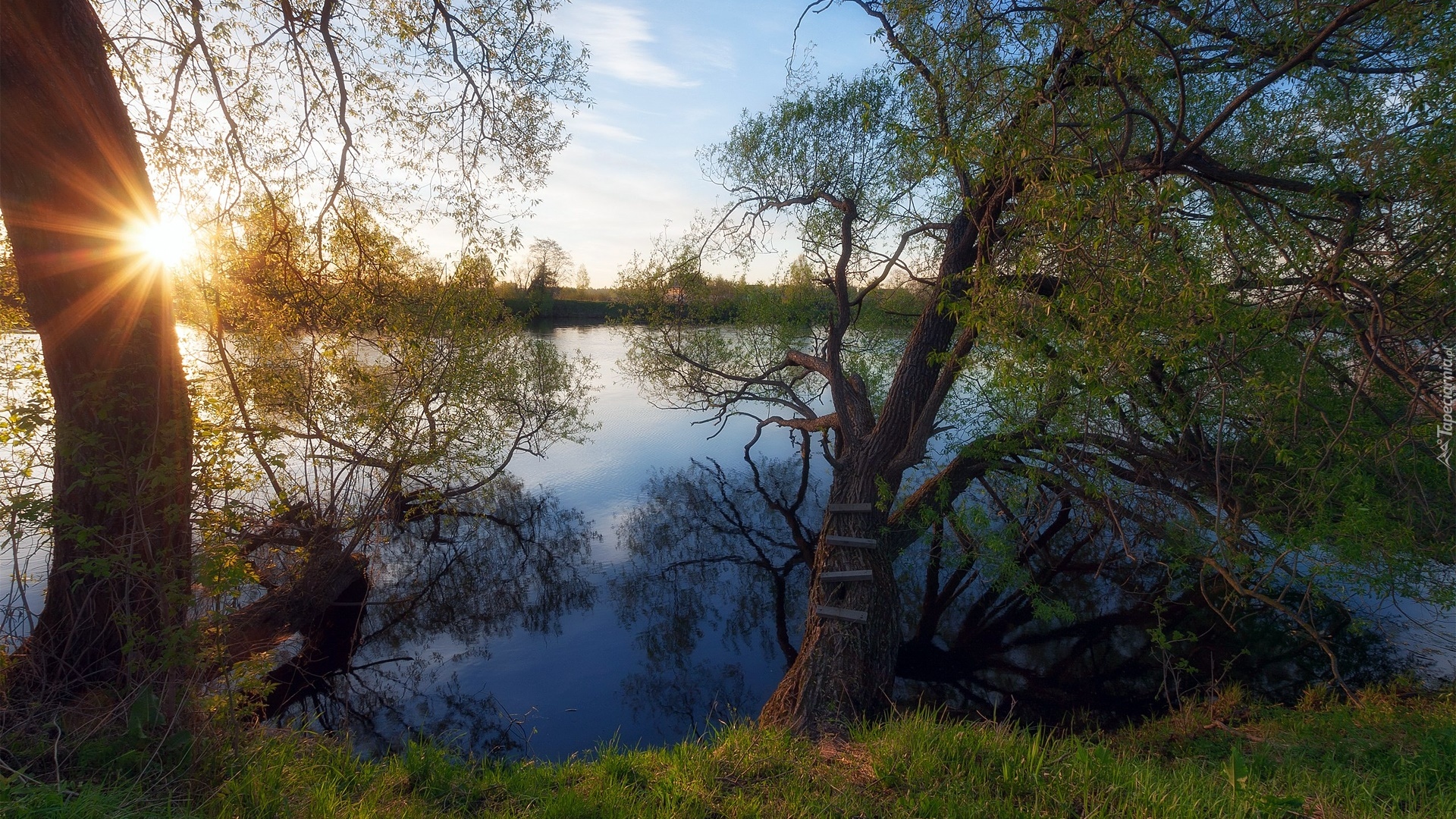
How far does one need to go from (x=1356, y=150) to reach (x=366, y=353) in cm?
1073

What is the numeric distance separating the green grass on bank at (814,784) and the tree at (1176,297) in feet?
5.14

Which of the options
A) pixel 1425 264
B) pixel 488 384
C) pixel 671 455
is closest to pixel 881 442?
pixel 1425 264

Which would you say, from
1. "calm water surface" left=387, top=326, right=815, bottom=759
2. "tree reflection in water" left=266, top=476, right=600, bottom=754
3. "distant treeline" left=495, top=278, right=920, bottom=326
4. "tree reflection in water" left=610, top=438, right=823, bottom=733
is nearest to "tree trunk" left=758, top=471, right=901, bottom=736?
"tree reflection in water" left=610, top=438, right=823, bottom=733

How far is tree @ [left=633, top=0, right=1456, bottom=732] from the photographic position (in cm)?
404

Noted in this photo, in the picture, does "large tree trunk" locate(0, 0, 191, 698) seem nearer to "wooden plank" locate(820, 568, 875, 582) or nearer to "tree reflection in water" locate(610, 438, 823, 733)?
"tree reflection in water" locate(610, 438, 823, 733)

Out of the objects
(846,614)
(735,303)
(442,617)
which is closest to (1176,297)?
(846,614)

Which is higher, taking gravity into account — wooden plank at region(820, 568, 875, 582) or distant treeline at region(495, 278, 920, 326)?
distant treeline at region(495, 278, 920, 326)

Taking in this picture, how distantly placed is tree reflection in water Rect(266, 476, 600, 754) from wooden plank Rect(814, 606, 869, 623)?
3.47 metres

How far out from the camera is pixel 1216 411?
5.95 meters

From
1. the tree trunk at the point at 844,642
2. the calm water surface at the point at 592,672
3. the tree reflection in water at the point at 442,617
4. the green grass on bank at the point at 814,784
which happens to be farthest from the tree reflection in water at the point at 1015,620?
the green grass on bank at the point at 814,784

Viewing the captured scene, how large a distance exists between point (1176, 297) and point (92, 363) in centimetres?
644

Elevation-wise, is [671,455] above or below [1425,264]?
below

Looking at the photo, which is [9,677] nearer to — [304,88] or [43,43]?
[43,43]

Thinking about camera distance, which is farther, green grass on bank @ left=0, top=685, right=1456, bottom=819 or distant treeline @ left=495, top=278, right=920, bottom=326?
distant treeline @ left=495, top=278, right=920, bottom=326
